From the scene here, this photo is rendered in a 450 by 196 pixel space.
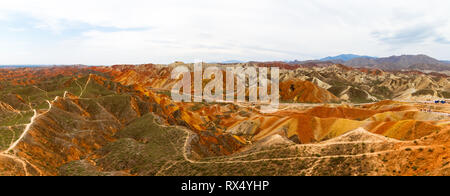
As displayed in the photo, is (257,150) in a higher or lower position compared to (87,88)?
lower

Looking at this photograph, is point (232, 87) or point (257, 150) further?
point (232, 87)

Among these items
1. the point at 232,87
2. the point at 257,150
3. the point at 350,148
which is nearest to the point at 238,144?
the point at 257,150

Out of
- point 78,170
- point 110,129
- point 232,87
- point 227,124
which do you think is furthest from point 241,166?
point 232,87

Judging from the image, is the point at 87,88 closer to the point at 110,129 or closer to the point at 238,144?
the point at 110,129

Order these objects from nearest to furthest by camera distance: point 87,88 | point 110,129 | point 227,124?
point 110,129
point 87,88
point 227,124
